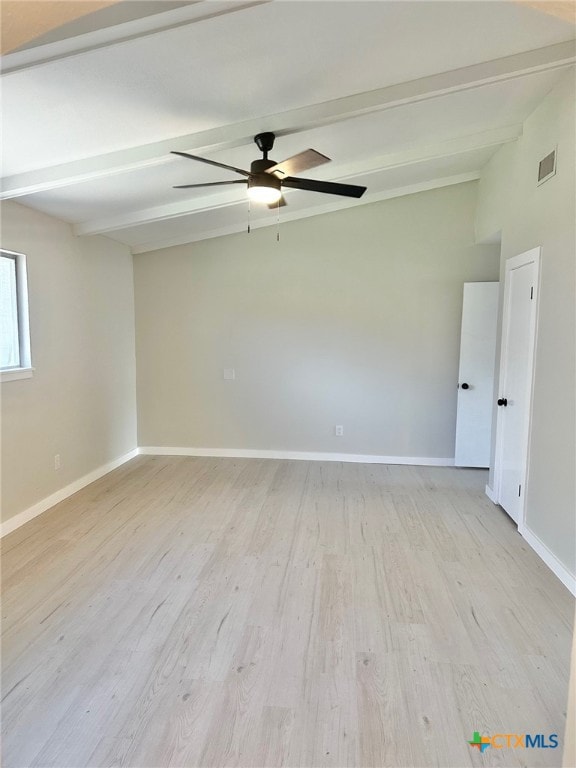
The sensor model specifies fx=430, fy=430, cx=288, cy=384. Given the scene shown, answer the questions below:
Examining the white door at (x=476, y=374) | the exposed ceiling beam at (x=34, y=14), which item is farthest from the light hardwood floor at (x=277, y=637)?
the exposed ceiling beam at (x=34, y=14)

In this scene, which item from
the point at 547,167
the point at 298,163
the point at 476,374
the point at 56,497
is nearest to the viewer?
the point at 298,163

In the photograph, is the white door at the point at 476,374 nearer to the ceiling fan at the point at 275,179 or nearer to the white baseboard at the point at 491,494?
the white baseboard at the point at 491,494

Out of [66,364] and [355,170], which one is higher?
[355,170]

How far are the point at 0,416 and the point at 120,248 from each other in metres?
2.49

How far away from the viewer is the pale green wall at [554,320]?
2.64m

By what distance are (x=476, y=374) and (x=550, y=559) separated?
2.31 metres

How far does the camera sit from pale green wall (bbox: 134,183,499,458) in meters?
4.79

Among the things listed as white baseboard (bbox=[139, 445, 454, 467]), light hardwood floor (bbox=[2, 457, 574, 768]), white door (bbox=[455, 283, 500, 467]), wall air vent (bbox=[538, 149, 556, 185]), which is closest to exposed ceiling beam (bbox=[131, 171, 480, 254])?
white door (bbox=[455, 283, 500, 467])

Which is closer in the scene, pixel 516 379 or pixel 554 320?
pixel 554 320

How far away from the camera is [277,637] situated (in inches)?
85.1

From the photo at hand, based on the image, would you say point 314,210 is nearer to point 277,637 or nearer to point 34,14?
A: point 34,14

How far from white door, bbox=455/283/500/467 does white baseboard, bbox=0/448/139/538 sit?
3866mm

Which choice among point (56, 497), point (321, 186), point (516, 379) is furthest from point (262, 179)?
point (56, 497)

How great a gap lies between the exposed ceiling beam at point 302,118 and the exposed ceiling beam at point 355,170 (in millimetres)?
1034
